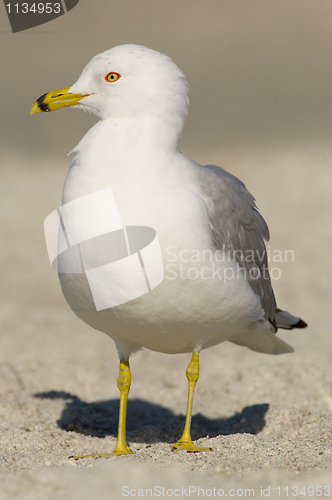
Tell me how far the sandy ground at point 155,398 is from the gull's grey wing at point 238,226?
0.99 m

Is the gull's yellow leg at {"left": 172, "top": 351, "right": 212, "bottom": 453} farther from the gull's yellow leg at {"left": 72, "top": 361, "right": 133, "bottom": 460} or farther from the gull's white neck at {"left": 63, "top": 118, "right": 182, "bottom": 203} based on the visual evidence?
the gull's white neck at {"left": 63, "top": 118, "right": 182, "bottom": 203}

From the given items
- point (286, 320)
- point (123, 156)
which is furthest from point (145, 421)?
point (123, 156)

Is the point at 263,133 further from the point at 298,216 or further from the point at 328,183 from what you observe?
the point at 298,216

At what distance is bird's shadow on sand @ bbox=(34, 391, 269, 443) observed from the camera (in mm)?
3994

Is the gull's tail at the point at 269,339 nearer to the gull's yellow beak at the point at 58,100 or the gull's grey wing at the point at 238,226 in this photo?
the gull's grey wing at the point at 238,226

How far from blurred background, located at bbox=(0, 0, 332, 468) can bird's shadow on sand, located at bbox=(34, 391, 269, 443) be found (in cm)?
22

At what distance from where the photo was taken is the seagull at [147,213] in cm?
279

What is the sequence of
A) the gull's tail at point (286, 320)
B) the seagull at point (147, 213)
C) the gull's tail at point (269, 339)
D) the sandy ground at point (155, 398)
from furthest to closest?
the gull's tail at point (286, 320)
the gull's tail at point (269, 339)
the seagull at point (147, 213)
the sandy ground at point (155, 398)

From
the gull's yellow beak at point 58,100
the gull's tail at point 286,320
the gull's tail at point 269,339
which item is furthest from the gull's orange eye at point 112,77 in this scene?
the gull's tail at point 286,320

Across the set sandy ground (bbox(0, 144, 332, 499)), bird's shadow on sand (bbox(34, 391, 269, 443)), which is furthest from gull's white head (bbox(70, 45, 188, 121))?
bird's shadow on sand (bbox(34, 391, 269, 443))

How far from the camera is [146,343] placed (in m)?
3.32

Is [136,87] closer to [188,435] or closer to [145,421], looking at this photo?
[188,435]

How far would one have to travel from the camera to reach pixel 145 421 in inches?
171

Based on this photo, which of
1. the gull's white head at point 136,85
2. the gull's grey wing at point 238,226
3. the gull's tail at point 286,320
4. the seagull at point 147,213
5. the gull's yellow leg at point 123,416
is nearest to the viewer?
the seagull at point 147,213
